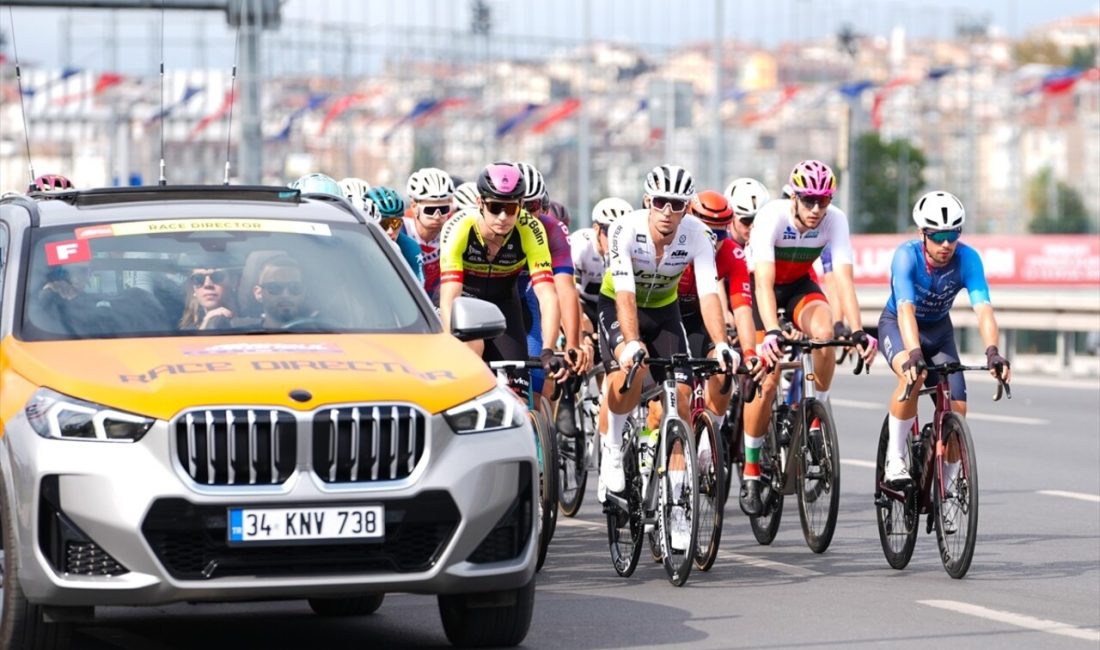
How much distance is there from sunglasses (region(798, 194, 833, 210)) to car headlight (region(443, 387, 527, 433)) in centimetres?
415

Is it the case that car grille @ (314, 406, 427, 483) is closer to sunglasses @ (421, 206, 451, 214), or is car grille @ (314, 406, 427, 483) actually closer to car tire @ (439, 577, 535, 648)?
car tire @ (439, 577, 535, 648)

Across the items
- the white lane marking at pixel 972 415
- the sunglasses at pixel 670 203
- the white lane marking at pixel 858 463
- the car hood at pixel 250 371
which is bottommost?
the white lane marking at pixel 972 415

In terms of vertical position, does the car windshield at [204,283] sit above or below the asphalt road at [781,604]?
above

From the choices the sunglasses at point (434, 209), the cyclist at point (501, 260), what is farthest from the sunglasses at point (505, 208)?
the sunglasses at point (434, 209)

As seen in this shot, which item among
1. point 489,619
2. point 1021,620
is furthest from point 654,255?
point 489,619

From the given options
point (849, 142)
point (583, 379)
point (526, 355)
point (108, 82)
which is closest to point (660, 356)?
point (526, 355)

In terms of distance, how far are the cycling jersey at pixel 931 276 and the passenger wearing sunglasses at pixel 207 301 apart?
12.5ft

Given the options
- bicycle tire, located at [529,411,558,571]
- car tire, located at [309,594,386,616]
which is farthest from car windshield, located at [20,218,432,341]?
bicycle tire, located at [529,411,558,571]

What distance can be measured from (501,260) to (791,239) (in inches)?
79.9

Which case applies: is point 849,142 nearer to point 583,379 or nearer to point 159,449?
point 583,379

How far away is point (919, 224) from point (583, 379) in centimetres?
375

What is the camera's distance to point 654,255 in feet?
36.0

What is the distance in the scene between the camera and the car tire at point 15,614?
24.1 ft

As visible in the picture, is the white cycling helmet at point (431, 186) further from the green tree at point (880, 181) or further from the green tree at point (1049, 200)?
the green tree at point (880, 181)
